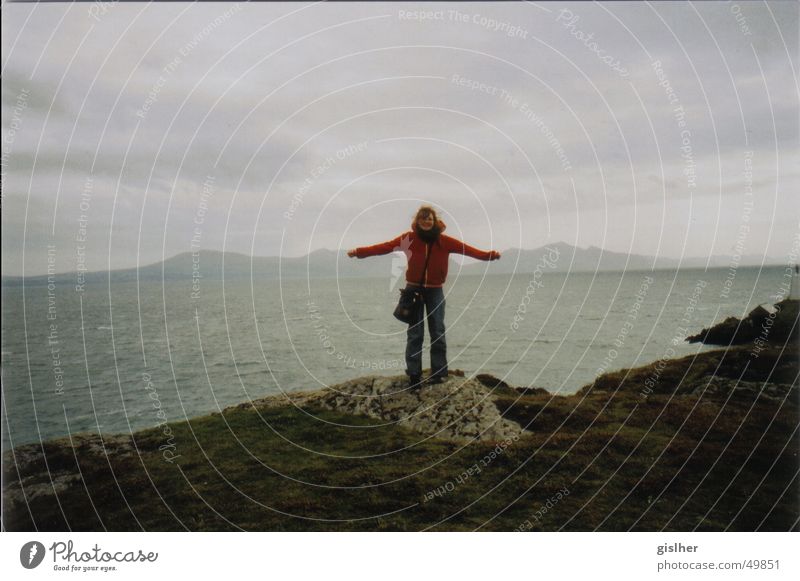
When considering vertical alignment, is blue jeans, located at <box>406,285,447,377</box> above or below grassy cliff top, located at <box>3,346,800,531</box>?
above

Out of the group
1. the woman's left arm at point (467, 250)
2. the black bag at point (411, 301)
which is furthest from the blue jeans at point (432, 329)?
the woman's left arm at point (467, 250)

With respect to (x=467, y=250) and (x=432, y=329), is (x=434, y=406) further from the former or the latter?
(x=467, y=250)

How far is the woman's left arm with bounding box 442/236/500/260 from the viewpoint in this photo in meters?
6.86

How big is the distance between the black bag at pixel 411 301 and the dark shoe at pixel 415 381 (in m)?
0.78

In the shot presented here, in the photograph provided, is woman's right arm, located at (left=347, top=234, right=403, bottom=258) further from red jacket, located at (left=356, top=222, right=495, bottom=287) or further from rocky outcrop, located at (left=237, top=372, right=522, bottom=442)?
rocky outcrop, located at (left=237, top=372, right=522, bottom=442)

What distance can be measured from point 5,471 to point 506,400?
21.2ft

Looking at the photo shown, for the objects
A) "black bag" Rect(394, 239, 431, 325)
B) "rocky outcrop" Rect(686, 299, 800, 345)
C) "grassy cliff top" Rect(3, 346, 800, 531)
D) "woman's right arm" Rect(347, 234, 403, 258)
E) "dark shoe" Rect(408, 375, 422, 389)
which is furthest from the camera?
"rocky outcrop" Rect(686, 299, 800, 345)

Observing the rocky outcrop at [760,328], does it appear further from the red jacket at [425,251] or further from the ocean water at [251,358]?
the red jacket at [425,251]

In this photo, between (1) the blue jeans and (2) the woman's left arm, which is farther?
(1) the blue jeans

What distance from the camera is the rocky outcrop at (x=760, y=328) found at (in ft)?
26.1

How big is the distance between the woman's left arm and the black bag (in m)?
0.26

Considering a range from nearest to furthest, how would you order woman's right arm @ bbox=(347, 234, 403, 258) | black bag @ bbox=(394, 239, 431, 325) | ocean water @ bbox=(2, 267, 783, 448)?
1. woman's right arm @ bbox=(347, 234, 403, 258)
2. black bag @ bbox=(394, 239, 431, 325)
3. ocean water @ bbox=(2, 267, 783, 448)

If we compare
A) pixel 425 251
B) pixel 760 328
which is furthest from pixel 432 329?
pixel 760 328

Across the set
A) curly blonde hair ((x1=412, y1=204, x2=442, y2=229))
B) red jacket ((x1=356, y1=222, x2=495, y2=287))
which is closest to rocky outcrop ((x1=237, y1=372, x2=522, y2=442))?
red jacket ((x1=356, y1=222, x2=495, y2=287))
